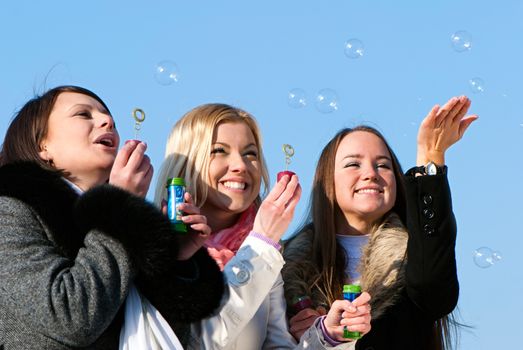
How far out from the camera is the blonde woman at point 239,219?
4820mm

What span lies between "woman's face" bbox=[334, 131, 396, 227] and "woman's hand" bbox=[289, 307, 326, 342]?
0.95 meters

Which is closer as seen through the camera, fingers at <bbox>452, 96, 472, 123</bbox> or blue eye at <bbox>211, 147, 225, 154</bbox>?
blue eye at <bbox>211, 147, 225, 154</bbox>

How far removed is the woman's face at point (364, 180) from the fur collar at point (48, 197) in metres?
2.43

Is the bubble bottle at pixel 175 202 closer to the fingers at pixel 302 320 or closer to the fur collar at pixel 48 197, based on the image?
the fur collar at pixel 48 197

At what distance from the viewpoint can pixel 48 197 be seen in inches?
173

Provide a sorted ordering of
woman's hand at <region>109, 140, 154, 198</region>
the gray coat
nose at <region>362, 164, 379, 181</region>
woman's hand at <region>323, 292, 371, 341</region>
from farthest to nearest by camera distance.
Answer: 1. nose at <region>362, 164, 379, 181</region>
2. woman's hand at <region>323, 292, 371, 341</region>
3. woman's hand at <region>109, 140, 154, 198</region>
4. the gray coat

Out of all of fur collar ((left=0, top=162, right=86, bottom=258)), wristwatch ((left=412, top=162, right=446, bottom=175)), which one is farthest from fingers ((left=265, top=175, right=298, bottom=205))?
fur collar ((left=0, top=162, right=86, bottom=258))

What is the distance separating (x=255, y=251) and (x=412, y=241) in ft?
3.92

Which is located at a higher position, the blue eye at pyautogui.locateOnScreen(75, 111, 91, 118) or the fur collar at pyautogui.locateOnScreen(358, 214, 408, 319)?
the blue eye at pyautogui.locateOnScreen(75, 111, 91, 118)

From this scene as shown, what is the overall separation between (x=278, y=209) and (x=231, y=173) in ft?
2.27

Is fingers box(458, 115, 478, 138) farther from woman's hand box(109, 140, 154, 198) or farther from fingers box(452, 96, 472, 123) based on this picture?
woman's hand box(109, 140, 154, 198)

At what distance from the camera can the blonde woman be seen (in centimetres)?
482

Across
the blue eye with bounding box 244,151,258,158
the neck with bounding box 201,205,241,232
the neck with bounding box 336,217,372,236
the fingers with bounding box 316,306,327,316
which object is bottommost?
the fingers with bounding box 316,306,327,316

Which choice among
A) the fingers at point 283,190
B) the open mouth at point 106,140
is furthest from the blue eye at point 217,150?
the open mouth at point 106,140
